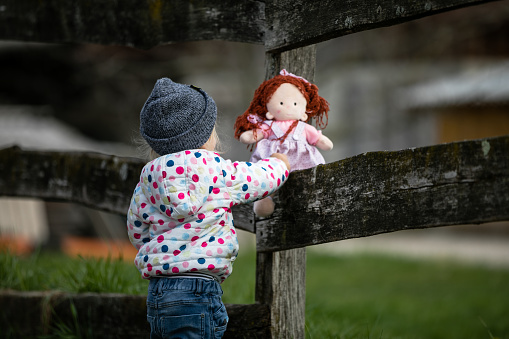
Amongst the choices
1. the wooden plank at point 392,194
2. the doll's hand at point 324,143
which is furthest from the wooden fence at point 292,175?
the doll's hand at point 324,143

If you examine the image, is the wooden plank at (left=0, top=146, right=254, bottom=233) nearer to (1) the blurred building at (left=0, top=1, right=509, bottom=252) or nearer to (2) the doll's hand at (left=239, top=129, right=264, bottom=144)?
(2) the doll's hand at (left=239, top=129, right=264, bottom=144)

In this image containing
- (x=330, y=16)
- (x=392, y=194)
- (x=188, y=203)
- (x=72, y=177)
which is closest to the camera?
(x=392, y=194)

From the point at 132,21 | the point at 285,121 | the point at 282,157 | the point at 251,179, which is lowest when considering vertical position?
the point at 251,179

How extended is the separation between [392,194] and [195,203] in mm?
644

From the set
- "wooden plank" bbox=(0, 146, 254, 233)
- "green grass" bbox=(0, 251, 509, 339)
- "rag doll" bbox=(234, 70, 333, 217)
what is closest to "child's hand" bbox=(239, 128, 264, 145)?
"rag doll" bbox=(234, 70, 333, 217)

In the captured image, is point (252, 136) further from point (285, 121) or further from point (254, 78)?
point (254, 78)

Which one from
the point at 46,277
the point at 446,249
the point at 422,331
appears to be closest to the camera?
the point at 46,277

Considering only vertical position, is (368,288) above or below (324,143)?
below

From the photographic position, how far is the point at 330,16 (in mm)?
2312

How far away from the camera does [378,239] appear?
1357 centimetres

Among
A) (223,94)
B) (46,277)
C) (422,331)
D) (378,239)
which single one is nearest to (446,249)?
(378,239)

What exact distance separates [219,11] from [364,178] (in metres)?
1.07

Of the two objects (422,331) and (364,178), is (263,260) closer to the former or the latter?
(364,178)

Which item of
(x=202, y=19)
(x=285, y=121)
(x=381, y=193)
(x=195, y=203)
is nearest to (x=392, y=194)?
(x=381, y=193)
